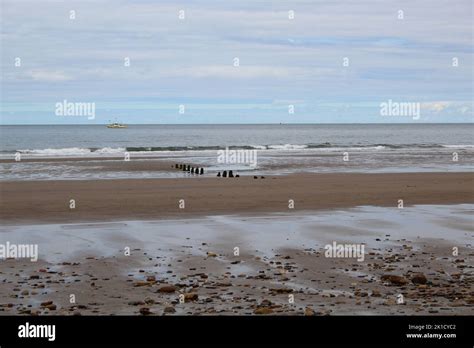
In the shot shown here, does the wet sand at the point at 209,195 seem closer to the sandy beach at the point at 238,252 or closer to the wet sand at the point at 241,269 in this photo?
the sandy beach at the point at 238,252

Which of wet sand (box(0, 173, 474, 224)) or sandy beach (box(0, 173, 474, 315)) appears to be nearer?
sandy beach (box(0, 173, 474, 315))

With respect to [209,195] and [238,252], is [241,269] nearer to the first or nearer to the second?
[238,252]

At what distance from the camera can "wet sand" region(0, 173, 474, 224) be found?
66.6ft

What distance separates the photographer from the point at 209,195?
2473 centimetres

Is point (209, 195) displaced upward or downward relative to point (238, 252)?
upward

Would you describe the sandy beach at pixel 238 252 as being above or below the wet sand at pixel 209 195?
below

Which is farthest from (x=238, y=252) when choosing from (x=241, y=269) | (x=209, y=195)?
(x=209, y=195)

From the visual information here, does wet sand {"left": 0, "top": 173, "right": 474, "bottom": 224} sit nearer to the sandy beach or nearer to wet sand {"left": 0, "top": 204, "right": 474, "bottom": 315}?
the sandy beach

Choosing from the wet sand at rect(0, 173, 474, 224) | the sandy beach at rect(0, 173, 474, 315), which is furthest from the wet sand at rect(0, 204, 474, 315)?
the wet sand at rect(0, 173, 474, 224)

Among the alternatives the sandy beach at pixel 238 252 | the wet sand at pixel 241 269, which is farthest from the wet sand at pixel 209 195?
the wet sand at pixel 241 269

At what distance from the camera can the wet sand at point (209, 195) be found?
20297mm

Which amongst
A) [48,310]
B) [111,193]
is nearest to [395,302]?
[48,310]

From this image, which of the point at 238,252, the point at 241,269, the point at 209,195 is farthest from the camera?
the point at 209,195
